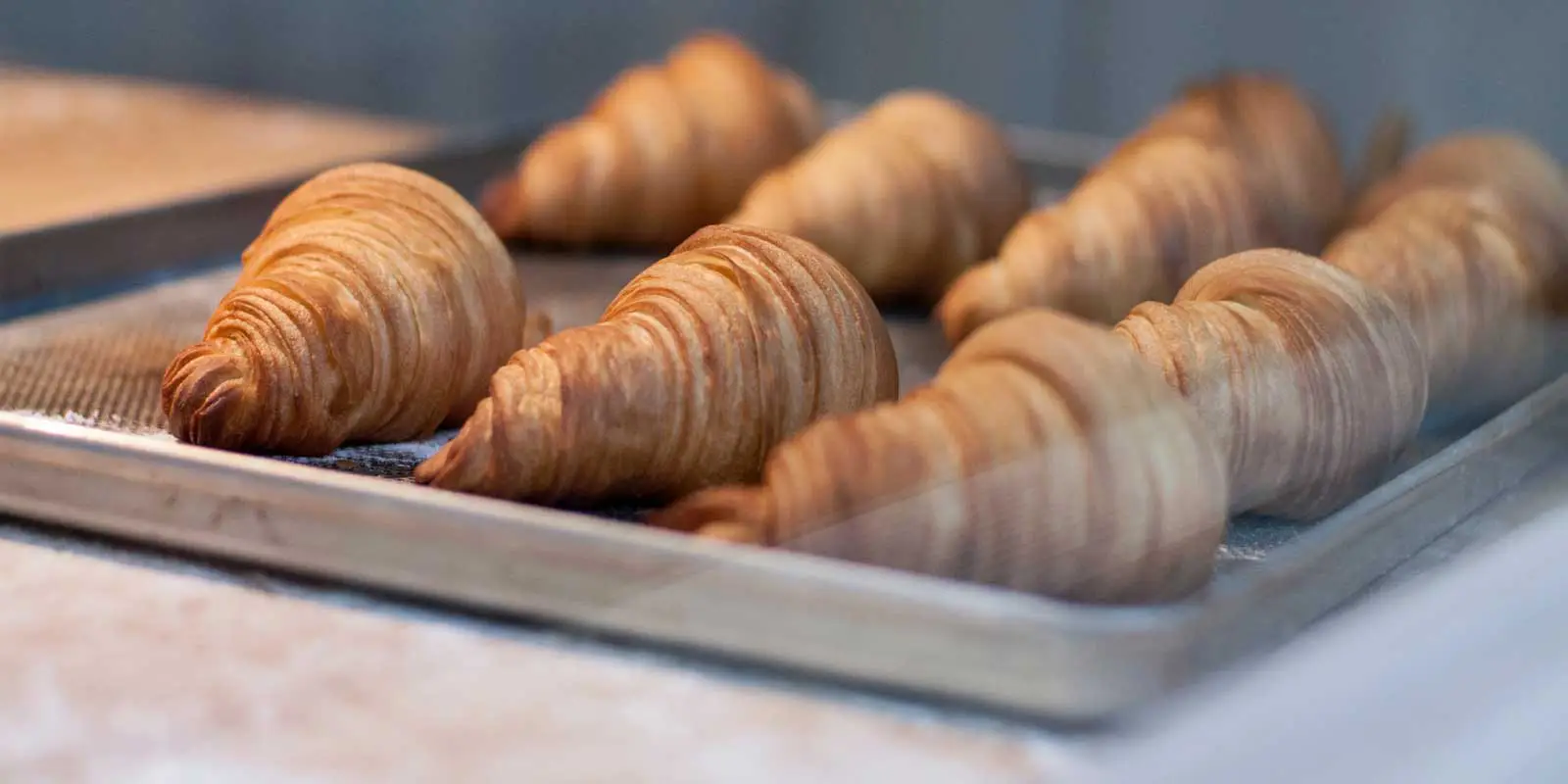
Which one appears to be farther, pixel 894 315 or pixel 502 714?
pixel 894 315

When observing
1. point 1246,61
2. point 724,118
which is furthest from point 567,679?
point 724,118

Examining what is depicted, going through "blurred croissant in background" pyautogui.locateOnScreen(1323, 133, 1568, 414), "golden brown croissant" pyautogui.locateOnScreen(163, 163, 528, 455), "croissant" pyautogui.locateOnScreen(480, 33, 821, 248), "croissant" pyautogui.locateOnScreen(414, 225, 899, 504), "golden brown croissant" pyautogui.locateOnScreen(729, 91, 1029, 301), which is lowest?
"croissant" pyautogui.locateOnScreen(480, 33, 821, 248)

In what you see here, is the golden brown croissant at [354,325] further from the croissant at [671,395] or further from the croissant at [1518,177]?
the croissant at [1518,177]

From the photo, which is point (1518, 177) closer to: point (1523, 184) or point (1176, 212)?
point (1523, 184)

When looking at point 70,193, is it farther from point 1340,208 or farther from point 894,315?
point 1340,208

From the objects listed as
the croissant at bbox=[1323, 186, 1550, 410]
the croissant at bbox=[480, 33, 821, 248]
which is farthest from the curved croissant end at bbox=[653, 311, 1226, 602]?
the croissant at bbox=[480, 33, 821, 248]

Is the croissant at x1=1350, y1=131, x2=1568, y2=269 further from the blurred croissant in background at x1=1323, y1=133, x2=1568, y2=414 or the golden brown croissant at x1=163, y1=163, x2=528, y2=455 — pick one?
the golden brown croissant at x1=163, y1=163, x2=528, y2=455

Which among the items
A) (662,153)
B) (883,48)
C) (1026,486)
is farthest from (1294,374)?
(662,153)
